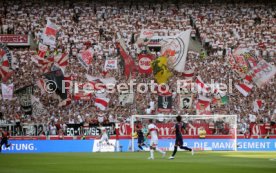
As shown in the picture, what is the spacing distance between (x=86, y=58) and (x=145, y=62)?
538 centimetres

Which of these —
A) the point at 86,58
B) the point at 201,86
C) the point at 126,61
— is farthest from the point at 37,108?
the point at 201,86

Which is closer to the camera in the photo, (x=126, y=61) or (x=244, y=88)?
(x=244, y=88)

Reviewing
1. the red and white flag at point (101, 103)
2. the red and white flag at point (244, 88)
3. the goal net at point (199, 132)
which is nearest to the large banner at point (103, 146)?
the goal net at point (199, 132)

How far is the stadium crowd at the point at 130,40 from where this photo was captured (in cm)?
6003

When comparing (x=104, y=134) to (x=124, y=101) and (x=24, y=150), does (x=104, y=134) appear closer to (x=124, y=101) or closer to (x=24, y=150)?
(x=24, y=150)

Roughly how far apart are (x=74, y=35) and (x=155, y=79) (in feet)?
27.9

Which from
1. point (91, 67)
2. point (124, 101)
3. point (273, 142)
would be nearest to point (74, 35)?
point (91, 67)

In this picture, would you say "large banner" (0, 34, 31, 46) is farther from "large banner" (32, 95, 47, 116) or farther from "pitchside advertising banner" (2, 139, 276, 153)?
"pitchside advertising banner" (2, 139, 276, 153)

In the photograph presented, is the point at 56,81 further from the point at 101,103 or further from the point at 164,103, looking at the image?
the point at 164,103

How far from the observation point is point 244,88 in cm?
6219

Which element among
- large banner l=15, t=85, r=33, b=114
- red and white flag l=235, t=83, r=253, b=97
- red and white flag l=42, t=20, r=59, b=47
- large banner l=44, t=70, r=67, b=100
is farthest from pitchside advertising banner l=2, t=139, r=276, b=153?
red and white flag l=42, t=20, r=59, b=47

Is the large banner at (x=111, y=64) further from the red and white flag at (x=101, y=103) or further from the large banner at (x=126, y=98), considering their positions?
the red and white flag at (x=101, y=103)

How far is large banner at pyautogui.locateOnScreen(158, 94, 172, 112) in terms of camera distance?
60.7 m

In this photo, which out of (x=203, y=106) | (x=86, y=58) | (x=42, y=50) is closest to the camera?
(x=203, y=106)
